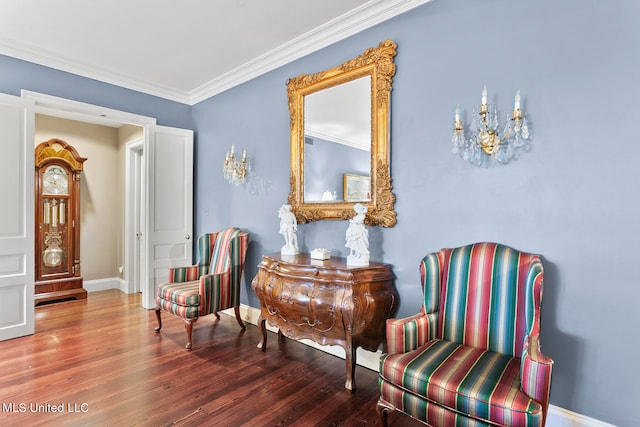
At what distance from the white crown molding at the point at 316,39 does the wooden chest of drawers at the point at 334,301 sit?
75.7 inches

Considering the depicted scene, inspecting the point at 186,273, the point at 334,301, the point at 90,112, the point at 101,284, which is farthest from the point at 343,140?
the point at 101,284

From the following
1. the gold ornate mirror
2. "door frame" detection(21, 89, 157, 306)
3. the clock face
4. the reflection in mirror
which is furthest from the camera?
the clock face

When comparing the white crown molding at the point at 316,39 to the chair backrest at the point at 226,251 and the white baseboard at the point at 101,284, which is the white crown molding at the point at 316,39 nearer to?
the chair backrest at the point at 226,251

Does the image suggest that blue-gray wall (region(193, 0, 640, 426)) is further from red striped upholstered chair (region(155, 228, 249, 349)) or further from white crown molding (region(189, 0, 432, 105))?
red striped upholstered chair (region(155, 228, 249, 349))

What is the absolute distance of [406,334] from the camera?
1.84 meters

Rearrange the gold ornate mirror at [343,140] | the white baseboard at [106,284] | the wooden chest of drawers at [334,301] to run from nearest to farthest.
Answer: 1. the wooden chest of drawers at [334,301]
2. the gold ornate mirror at [343,140]
3. the white baseboard at [106,284]

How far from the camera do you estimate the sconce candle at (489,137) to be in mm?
1968

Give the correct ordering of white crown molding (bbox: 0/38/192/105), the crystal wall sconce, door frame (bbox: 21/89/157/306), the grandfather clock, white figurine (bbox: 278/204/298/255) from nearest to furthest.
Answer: white figurine (bbox: 278/204/298/255) → white crown molding (bbox: 0/38/192/105) → door frame (bbox: 21/89/157/306) → the crystal wall sconce → the grandfather clock

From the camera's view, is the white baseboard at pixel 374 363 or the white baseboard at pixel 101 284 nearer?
the white baseboard at pixel 374 363

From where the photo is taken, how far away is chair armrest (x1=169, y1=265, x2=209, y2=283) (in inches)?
137

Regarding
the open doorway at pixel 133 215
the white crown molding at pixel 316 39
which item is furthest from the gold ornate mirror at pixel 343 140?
the open doorway at pixel 133 215

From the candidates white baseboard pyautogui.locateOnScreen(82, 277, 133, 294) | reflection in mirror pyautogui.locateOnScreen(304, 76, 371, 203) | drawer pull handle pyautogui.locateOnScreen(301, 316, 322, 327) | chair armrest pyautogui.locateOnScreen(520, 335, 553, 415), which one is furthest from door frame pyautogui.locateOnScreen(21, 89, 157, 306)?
chair armrest pyautogui.locateOnScreen(520, 335, 553, 415)

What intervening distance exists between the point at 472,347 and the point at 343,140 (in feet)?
6.04

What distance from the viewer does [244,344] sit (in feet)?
10.1
